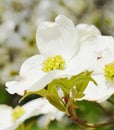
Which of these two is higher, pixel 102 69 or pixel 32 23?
pixel 102 69

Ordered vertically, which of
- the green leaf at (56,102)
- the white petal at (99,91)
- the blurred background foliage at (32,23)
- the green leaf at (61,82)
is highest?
the green leaf at (61,82)

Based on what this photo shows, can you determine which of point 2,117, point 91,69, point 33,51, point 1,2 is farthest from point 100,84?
point 1,2

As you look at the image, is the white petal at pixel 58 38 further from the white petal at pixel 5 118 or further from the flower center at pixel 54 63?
the white petal at pixel 5 118

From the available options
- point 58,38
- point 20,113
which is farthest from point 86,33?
point 20,113

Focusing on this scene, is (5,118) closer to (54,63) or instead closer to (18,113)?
(18,113)

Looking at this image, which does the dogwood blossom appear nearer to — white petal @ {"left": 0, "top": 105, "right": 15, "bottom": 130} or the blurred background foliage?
white petal @ {"left": 0, "top": 105, "right": 15, "bottom": 130}

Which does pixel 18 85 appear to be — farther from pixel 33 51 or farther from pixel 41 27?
pixel 33 51

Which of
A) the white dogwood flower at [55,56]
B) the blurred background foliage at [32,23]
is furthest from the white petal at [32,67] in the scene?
the blurred background foliage at [32,23]
